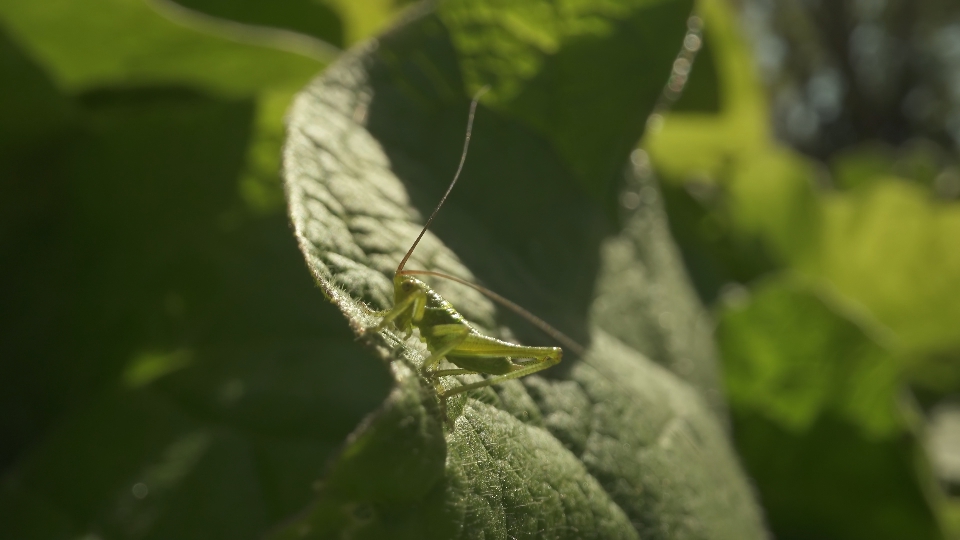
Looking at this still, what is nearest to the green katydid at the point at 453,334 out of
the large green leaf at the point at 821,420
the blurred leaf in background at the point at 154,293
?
the blurred leaf in background at the point at 154,293

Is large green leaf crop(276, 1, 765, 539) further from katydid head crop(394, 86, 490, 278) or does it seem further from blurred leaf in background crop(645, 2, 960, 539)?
blurred leaf in background crop(645, 2, 960, 539)

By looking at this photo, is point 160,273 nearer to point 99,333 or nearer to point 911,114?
point 99,333

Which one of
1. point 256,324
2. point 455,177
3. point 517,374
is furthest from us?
point 256,324

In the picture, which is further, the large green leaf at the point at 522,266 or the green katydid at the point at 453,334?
the green katydid at the point at 453,334

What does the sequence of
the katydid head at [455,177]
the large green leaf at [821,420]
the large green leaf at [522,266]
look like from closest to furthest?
the large green leaf at [522,266]
the katydid head at [455,177]
the large green leaf at [821,420]

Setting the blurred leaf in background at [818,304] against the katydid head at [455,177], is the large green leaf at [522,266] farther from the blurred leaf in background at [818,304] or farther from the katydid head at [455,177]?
the blurred leaf in background at [818,304]

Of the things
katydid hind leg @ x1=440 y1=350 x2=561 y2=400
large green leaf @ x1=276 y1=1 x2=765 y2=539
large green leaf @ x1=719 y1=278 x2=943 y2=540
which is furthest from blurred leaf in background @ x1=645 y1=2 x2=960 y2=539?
katydid hind leg @ x1=440 y1=350 x2=561 y2=400

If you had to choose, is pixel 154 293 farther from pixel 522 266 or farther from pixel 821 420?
pixel 821 420

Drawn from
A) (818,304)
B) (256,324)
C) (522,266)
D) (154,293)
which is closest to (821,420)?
(818,304)
